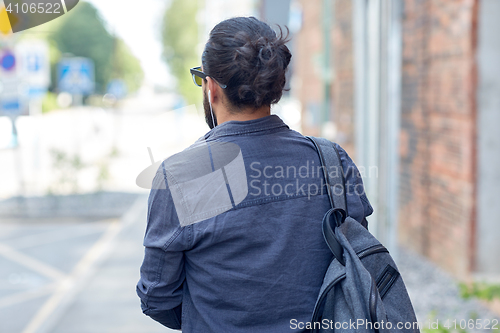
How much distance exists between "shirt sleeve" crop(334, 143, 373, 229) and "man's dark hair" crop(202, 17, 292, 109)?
0.98 feet

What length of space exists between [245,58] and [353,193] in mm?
473

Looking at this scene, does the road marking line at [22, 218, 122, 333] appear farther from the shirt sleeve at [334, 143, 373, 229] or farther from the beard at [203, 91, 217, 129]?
the shirt sleeve at [334, 143, 373, 229]

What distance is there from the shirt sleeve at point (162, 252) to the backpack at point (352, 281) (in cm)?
37

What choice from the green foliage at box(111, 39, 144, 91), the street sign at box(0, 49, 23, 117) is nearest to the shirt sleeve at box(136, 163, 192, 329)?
the street sign at box(0, 49, 23, 117)

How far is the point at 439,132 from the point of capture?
4910mm

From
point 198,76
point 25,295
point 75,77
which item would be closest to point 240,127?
point 198,76

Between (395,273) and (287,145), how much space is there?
0.44 metres

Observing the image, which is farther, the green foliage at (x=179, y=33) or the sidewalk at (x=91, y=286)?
the green foliage at (x=179, y=33)

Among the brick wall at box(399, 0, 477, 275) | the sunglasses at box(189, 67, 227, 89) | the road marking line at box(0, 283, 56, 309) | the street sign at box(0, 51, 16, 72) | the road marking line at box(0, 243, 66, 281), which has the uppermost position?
the street sign at box(0, 51, 16, 72)

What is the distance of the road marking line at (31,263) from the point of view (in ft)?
19.5

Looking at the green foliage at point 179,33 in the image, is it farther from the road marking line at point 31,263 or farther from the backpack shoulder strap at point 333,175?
the backpack shoulder strap at point 333,175

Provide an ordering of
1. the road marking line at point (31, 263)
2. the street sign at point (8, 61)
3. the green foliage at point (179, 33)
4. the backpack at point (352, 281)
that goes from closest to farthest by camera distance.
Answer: the backpack at point (352, 281), the road marking line at point (31, 263), the street sign at point (8, 61), the green foliage at point (179, 33)

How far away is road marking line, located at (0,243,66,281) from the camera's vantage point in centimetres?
594

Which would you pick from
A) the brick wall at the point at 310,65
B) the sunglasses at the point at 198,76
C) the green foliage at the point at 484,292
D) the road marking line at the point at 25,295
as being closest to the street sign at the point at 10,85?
the brick wall at the point at 310,65
